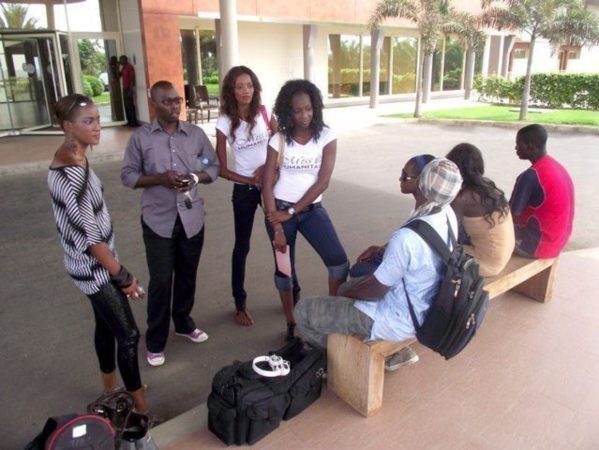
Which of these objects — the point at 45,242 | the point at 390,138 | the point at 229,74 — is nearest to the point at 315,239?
the point at 229,74

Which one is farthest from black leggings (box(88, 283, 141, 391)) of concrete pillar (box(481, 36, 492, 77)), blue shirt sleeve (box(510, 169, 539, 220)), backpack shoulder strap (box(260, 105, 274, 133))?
concrete pillar (box(481, 36, 492, 77))

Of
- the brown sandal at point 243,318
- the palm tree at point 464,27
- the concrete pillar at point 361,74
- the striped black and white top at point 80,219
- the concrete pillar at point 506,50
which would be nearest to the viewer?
the striped black and white top at point 80,219

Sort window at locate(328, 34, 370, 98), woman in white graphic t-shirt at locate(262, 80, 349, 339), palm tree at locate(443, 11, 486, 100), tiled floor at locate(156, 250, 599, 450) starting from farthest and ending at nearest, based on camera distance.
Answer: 1. window at locate(328, 34, 370, 98)
2. palm tree at locate(443, 11, 486, 100)
3. woman in white graphic t-shirt at locate(262, 80, 349, 339)
4. tiled floor at locate(156, 250, 599, 450)

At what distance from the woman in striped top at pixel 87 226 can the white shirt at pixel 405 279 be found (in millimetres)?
1208

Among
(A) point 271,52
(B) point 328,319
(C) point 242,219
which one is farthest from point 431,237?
(A) point 271,52

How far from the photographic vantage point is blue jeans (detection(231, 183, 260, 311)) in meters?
3.43

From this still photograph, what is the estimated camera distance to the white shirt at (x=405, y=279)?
235 cm

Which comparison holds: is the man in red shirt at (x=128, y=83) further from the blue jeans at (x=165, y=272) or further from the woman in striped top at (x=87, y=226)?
the woman in striped top at (x=87, y=226)

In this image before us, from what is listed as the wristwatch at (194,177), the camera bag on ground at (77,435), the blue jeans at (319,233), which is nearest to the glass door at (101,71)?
the wristwatch at (194,177)

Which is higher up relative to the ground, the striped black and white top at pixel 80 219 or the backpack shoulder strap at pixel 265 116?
the backpack shoulder strap at pixel 265 116

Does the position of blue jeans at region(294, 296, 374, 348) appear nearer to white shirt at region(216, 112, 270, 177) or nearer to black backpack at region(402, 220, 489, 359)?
black backpack at region(402, 220, 489, 359)

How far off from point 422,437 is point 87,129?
2214 mm

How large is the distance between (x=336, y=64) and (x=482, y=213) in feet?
62.9

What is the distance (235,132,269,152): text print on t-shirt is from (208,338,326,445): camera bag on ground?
1.43 m
